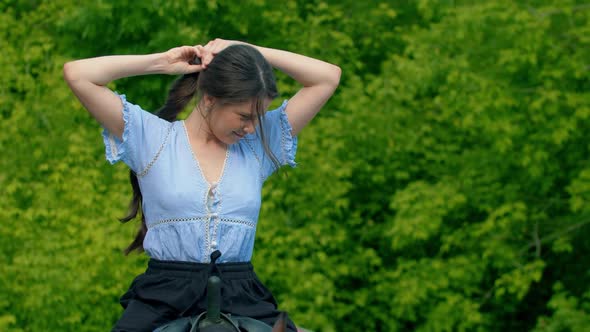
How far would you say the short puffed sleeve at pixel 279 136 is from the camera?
9.02ft

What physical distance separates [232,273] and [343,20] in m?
7.19

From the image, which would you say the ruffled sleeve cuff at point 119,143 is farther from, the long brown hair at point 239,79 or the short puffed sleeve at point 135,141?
the long brown hair at point 239,79

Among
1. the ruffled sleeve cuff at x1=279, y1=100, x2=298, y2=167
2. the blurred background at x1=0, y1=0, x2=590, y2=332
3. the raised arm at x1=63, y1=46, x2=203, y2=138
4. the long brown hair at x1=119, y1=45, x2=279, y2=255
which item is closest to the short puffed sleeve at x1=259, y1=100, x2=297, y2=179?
the ruffled sleeve cuff at x1=279, y1=100, x2=298, y2=167

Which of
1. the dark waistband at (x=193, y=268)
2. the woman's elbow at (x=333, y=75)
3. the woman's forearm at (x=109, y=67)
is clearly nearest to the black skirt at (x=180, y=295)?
the dark waistband at (x=193, y=268)

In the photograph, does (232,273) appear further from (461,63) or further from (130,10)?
(130,10)

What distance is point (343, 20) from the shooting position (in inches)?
373

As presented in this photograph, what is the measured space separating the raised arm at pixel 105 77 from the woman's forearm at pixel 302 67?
31cm

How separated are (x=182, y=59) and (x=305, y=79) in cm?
36

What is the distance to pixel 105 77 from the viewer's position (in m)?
2.49

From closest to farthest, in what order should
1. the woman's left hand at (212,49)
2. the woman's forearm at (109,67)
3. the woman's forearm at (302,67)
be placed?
the woman's forearm at (109,67) < the woman's left hand at (212,49) < the woman's forearm at (302,67)

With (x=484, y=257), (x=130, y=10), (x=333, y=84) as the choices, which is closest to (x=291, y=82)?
(x=130, y=10)

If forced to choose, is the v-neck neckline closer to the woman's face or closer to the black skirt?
the woman's face

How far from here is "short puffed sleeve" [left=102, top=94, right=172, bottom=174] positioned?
252 centimetres

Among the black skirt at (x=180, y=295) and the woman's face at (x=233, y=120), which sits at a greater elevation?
the woman's face at (x=233, y=120)
